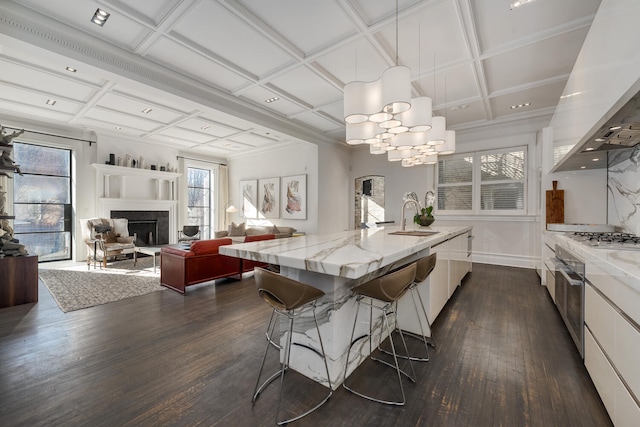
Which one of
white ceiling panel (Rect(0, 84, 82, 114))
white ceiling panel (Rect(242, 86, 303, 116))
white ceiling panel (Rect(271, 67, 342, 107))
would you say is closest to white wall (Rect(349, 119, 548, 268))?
white ceiling panel (Rect(271, 67, 342, 107))

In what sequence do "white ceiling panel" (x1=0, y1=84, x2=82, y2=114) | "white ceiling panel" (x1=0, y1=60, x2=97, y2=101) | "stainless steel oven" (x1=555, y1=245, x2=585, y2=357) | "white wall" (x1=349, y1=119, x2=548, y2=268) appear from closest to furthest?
"stainless steel oven" (x1=555, y1=245, x2=585, y2=357)
"white ceiling panel" (x1=0, y1=60, x2=97, y2=101)
"white ceiling panel" (x1=0, y1=84, x2=82, y2=114)
"white wall" (x1=349, y1=119, x2=548, y2=268)

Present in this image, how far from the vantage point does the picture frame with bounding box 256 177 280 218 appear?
7.57 m

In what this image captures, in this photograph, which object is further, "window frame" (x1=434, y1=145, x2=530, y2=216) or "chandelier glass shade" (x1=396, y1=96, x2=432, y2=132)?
"window frame" (x1=434, y1=145, x2=530, y2=216)

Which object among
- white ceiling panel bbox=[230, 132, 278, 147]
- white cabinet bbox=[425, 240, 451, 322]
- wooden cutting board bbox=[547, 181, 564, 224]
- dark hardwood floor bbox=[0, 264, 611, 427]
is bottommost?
dark hardwood floor bbox=[0, 264, 611, 427]

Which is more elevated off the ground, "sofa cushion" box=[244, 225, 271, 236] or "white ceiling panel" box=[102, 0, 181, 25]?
"white ceiling panel" box=[102, 0, 181, 25]

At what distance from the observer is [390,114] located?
265 cm

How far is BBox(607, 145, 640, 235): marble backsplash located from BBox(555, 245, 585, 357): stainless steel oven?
64 cm

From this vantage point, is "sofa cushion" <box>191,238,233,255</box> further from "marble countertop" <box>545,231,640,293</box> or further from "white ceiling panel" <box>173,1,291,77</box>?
"marble countertop" <box>545,231,640,293</box>

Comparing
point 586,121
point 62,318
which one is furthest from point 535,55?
point 62,318

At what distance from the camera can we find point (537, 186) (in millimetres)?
5082

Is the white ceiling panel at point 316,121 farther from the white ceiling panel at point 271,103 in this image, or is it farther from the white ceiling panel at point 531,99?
the white ceiling panel at point 531,99

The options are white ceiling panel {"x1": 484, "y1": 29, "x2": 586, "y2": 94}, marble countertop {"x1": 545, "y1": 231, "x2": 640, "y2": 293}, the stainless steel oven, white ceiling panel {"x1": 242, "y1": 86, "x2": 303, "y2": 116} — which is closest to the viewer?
marble countertop {"x1": 545, "y1": 231, "x2": 640, "y2": 293}

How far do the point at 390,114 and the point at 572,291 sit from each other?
2165 millimetres

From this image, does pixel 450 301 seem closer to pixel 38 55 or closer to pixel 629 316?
pixel 629 316
